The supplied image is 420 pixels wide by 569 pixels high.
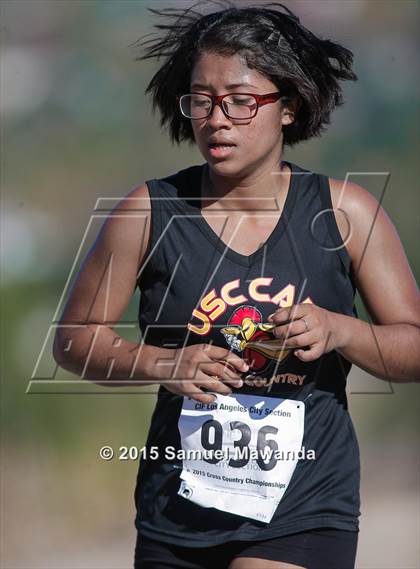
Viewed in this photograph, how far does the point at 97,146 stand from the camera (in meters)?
5.16

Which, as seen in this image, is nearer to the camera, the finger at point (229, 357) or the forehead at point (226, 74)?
the finger at point (229, 357)

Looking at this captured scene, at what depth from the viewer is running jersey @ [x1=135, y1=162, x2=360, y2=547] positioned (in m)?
2.32

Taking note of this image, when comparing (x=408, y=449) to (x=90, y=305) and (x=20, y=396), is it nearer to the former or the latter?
(x=20, y=396)

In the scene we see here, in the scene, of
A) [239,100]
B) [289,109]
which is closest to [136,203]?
[239,100]

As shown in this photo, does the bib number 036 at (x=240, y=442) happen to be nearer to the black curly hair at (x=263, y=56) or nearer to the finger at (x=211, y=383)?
the finger at (x=211, y=383)

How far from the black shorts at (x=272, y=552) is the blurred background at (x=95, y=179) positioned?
2.33m

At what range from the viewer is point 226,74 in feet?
7.76

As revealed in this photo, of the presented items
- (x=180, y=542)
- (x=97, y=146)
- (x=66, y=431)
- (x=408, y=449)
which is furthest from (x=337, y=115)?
(x=180, y=542)

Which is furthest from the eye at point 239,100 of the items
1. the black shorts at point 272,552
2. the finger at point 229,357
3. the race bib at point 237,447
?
the black shorts at point 272,552

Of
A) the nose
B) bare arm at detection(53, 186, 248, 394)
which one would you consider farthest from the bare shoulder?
the nose

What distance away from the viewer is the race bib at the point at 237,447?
2.34 metres

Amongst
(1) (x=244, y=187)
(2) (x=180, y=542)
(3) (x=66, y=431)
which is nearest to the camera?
(2) (x=180, y=542)

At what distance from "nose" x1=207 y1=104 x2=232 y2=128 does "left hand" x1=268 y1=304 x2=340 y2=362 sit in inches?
18.6

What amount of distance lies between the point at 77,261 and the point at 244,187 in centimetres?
268
